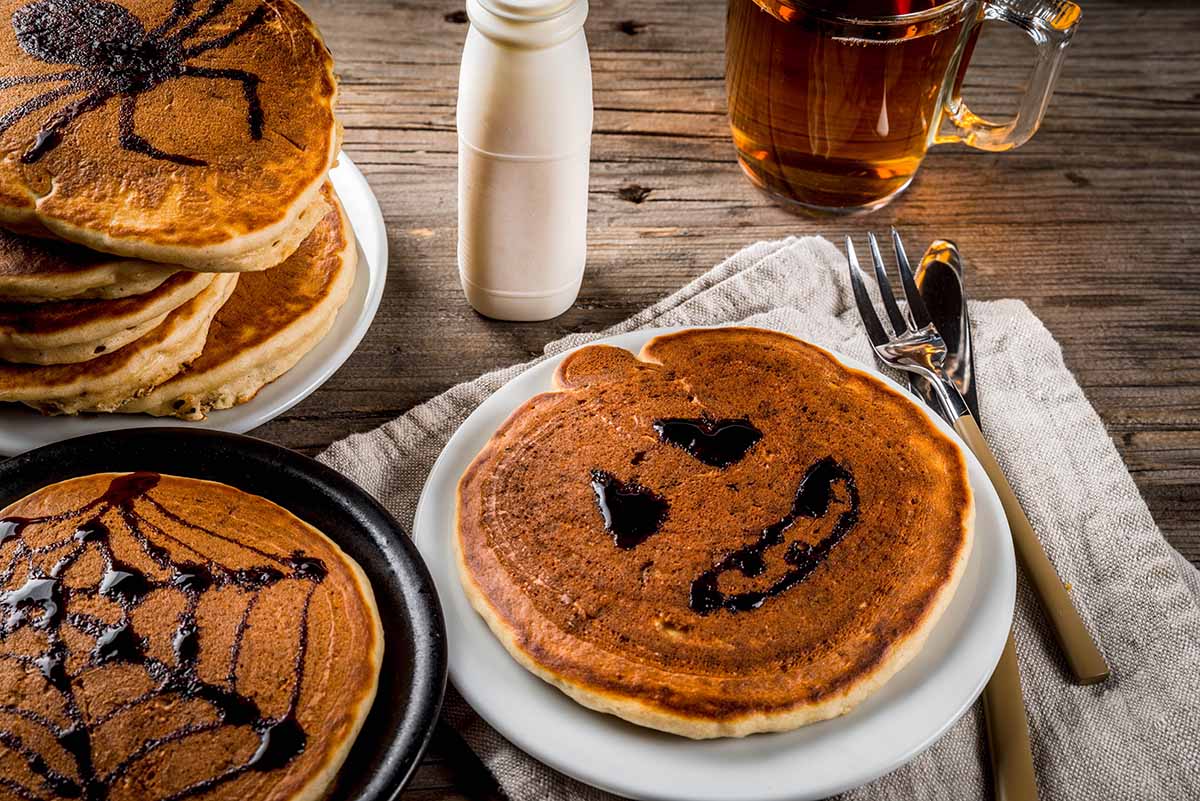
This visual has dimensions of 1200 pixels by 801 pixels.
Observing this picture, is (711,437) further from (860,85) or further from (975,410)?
(860,85)

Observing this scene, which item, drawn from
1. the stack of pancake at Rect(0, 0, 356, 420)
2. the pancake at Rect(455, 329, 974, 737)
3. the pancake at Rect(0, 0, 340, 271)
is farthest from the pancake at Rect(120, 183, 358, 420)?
the pancake at Rect(455, 329, 974, 737)

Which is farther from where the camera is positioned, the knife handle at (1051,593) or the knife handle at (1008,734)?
the knife handle at (1051,593)

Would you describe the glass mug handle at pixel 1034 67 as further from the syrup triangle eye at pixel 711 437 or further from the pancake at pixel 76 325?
the pancake at pixel 76 325

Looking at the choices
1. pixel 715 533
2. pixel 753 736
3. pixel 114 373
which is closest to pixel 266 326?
pixel 114 373

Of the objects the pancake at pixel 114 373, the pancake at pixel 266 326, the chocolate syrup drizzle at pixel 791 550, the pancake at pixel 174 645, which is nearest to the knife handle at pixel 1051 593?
the chocolate syrup drizzle at pixel 791 550

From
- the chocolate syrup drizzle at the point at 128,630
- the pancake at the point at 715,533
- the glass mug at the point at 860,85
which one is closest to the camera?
the chocolate syrup drizzle at the point at 128,630

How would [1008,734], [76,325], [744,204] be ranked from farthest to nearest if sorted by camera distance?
[744,204] → [76,325] → [1008,734]

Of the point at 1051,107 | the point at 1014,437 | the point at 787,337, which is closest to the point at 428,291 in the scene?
the point at 787,337

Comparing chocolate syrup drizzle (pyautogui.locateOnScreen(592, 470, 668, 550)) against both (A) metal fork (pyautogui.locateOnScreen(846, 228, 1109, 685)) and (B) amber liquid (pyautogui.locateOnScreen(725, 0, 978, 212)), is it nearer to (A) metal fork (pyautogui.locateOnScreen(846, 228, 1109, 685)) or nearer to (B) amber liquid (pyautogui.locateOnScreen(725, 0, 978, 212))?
(A) metal fork (pyautogui.locateOnScreen(846, 228, 1109, 685))
